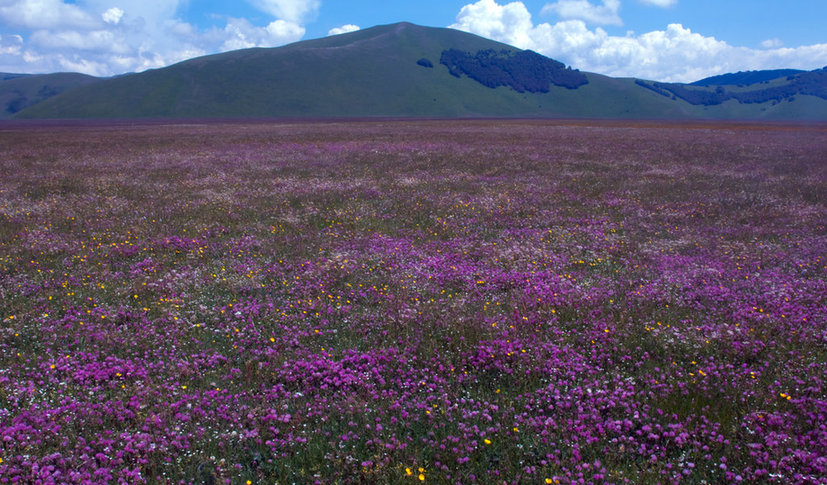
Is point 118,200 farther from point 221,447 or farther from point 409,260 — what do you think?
point 221,447

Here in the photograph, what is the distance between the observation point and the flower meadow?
17.1ft

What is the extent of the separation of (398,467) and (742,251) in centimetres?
1262

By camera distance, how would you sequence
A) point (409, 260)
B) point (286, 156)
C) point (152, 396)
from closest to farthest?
1. point (152, 396)
2. point (409, 260)
3. point (286, 156)

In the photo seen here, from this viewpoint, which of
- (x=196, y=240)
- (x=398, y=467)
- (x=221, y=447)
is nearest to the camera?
(x=398, y=467)

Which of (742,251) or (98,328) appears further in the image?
(742,251)

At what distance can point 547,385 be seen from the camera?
21.7 ft

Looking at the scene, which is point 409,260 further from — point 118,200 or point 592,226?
point 118,200

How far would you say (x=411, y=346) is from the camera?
25.2ft

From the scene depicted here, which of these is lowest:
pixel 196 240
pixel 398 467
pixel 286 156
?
pixel 398 467

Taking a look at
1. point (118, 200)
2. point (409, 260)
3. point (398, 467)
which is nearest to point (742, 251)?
point (409, 260)

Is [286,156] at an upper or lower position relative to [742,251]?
upper

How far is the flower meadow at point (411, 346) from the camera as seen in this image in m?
5.21

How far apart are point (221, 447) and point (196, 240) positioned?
9871 millimetres

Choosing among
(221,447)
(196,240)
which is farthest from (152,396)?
(196,240)
